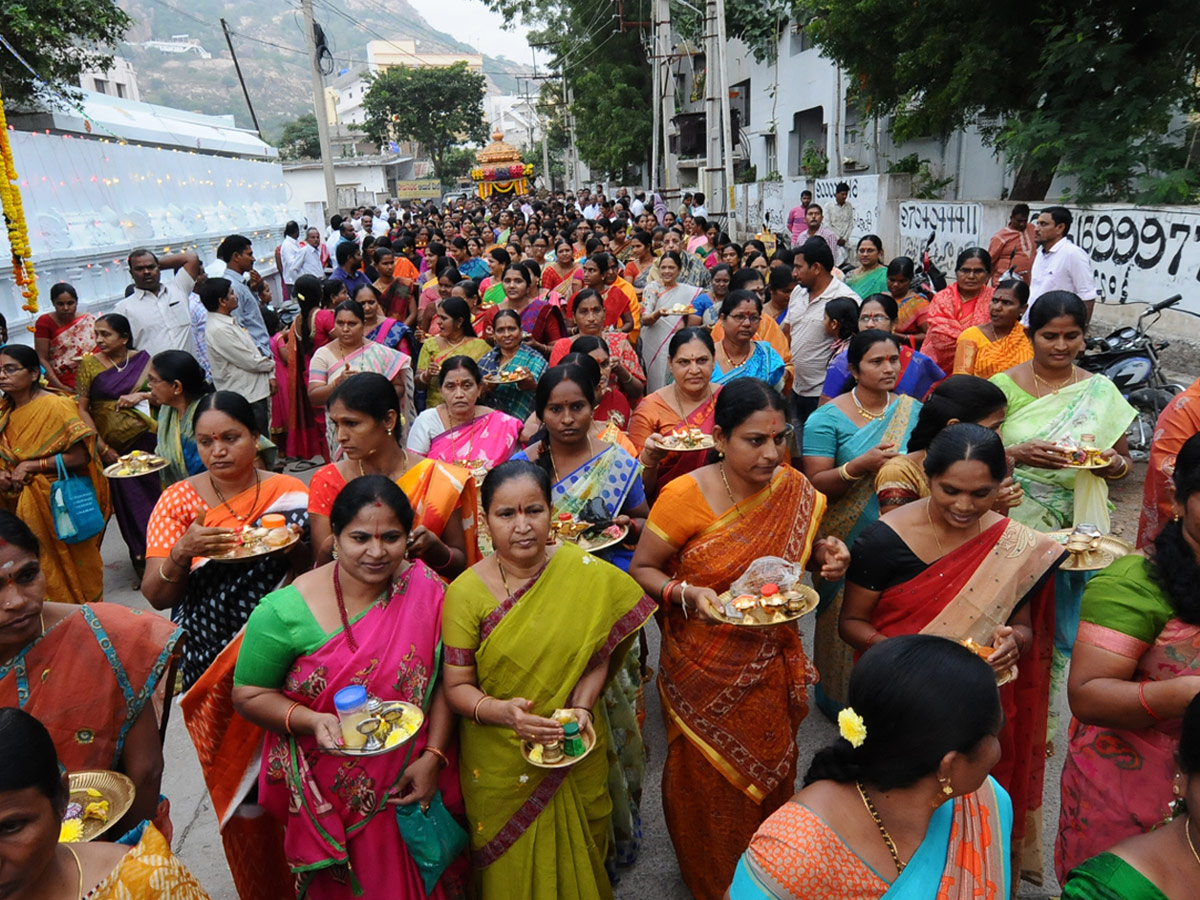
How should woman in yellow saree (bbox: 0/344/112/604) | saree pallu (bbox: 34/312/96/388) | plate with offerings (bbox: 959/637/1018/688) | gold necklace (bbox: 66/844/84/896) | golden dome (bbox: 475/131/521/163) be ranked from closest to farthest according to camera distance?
gold necklace (bbox: 66/844/84/896) < plate with offerings (bbox: 959/637/1018/688) < woman in yellow saree (bbox: 0/344/112/604) < saree pallu (bbox: 34/312/96/388) < golden dome (bbox: 475/131/521/163)

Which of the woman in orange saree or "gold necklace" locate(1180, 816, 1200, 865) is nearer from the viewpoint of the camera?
"gold necklace" locate(1180, 816, 1200, 865)

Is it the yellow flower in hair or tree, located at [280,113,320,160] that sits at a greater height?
tree, located at [280,113,320,160]

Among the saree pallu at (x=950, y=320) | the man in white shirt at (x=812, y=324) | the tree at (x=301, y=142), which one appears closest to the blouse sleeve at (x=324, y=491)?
the man in white shirt at (x=812, y=324)

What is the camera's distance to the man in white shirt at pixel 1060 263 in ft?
24.8

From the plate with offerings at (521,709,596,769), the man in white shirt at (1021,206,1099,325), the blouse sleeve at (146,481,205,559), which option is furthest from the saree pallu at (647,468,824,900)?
the man in white shirt at (1021,206,1099,325)

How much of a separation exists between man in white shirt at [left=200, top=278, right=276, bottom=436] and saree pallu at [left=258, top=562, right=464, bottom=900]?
533 cm

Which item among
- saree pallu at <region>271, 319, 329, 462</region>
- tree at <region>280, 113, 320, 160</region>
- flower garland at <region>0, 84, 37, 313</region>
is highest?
tree at <region>280, 113, 320, 160</region>

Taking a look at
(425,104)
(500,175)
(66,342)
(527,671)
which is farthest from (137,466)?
(425,104)

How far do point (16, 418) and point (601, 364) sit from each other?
11.8 ft

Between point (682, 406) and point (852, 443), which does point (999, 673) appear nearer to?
point (852, 443)

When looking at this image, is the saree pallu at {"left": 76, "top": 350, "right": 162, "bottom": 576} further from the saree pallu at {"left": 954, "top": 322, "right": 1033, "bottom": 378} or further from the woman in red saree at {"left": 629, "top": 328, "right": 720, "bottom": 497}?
the saree pallu at {"left": 954, "top": 322, "right": 1033, "bottom": 378}

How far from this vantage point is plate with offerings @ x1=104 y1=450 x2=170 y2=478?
16.2ft

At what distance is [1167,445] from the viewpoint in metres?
3.54

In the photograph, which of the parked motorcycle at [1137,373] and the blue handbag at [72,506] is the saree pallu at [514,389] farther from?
the parked motorcycle at [1137,373]
